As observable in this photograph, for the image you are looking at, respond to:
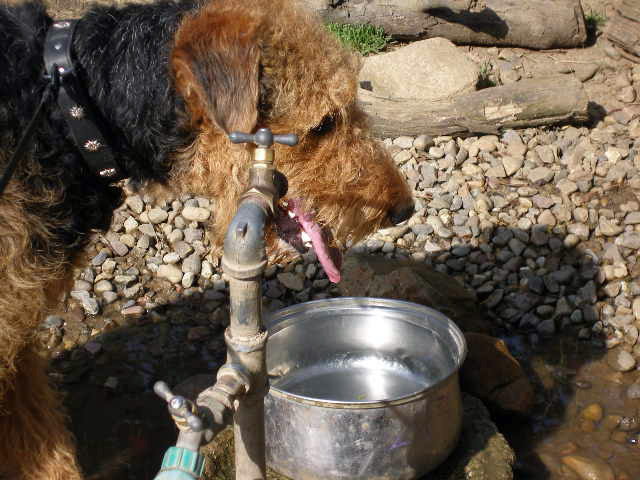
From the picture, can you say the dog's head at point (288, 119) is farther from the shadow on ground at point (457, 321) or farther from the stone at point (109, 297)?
the stone at point (109, 297)

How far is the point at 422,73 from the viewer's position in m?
5.32

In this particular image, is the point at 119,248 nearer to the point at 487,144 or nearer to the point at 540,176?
the point at 487,144

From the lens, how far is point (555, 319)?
13.2 feet

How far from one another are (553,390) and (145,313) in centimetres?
→ 239

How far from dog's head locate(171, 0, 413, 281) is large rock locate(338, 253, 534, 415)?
963 millimetres

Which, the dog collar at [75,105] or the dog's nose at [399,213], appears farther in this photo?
the dog's nose at [399,213]

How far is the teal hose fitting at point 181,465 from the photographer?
1.50 metres

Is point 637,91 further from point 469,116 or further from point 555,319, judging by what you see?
point 555,319

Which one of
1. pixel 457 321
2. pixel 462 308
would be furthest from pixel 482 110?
pixel 457 321

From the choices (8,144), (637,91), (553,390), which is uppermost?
(8,144)

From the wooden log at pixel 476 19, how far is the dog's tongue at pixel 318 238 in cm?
347

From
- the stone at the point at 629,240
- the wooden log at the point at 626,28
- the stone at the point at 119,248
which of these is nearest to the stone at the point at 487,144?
the stone at the point at 629,240

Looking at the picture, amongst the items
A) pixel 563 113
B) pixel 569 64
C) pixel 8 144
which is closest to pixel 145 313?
pixel 8 144

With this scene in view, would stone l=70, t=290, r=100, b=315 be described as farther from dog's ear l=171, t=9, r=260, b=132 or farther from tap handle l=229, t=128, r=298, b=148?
tap handle l=229, t=128, r=298, b=148
